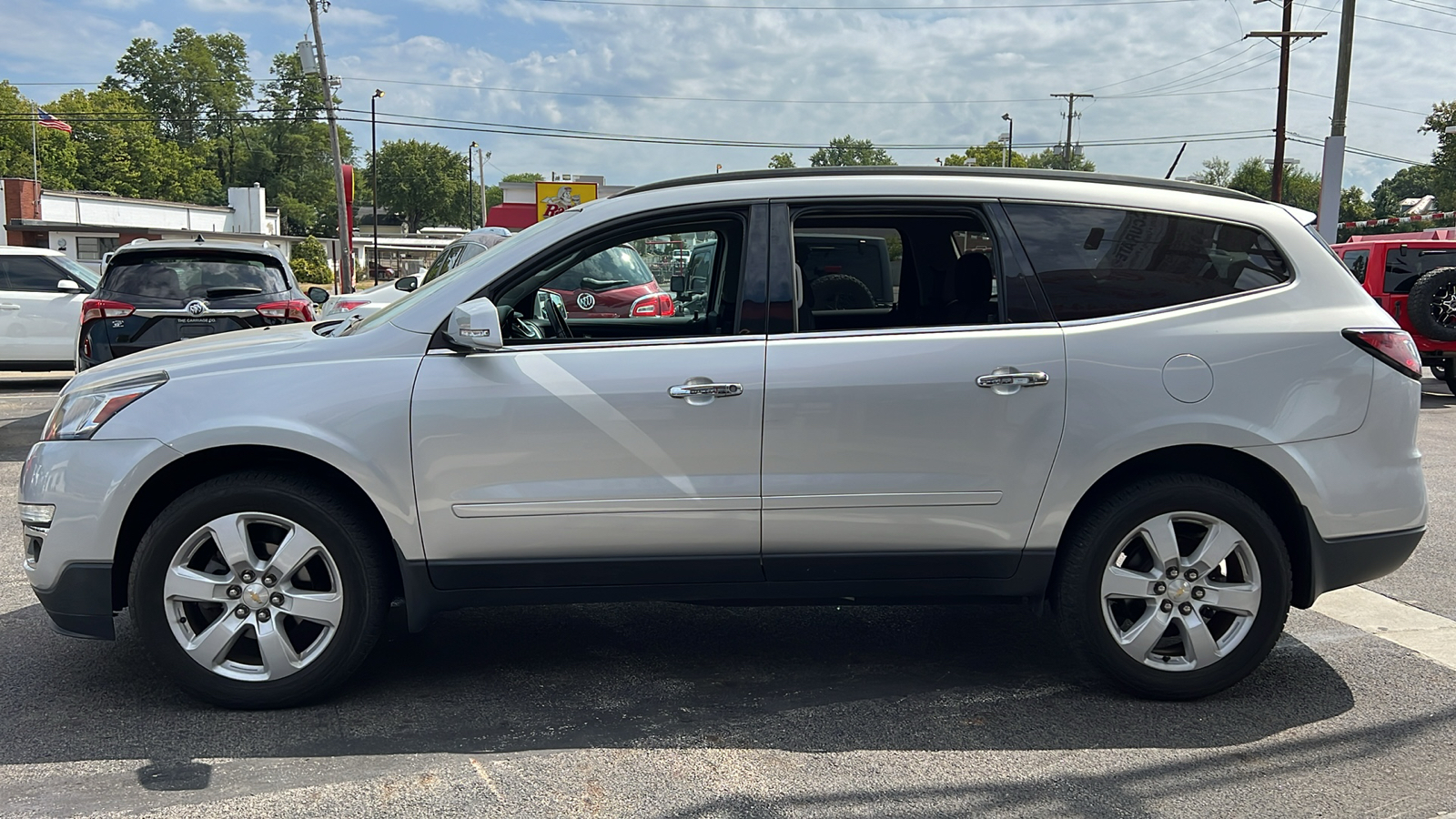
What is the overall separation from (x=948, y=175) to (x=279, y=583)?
276cm

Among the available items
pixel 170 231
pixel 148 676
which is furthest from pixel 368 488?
pixel 170 231

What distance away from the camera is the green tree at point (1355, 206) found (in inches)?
3578

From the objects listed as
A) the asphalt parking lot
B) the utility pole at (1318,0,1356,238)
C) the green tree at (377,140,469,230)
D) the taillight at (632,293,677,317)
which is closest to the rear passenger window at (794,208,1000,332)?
the taillight at (632,293,677,317)

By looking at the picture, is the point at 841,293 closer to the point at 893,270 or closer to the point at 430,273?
the point at 893,270

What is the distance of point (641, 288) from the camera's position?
16.2ft

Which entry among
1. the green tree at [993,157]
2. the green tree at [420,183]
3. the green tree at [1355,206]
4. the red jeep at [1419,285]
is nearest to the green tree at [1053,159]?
the green tree at [993,157]

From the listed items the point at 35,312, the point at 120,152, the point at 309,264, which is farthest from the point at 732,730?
the point at 120,152

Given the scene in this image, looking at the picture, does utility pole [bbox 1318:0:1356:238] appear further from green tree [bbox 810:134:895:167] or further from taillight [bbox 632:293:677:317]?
green tree [bbox 810:134:895:167]

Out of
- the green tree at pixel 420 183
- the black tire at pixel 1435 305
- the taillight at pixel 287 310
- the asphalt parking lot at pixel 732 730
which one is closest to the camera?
the asphalt parking lot at pixel 732 730

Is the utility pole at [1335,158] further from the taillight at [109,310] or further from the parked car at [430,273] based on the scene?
the taillight at [109,310]

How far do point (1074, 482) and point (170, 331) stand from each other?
23.7 ft

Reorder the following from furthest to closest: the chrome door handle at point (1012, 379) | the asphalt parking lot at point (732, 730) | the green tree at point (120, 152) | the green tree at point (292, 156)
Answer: the green tree at point (292, 156)
the green tree at point (120, 152)
the chrome door handle at point (1012, 379)
the asphalt parking lot at point (732, 730)

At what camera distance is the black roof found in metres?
3.99

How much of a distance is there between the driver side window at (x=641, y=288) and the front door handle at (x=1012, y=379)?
2.89 ft
